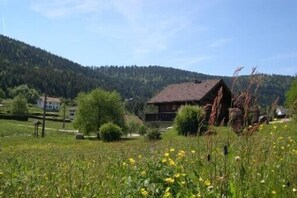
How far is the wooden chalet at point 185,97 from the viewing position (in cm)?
5456

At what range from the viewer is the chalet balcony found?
5796 cm

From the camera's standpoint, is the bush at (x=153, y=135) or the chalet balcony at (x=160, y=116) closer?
the bush at (x=153, y=135)

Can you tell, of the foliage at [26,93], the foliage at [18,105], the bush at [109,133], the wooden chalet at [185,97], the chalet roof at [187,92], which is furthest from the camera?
the foliage at [26,93]

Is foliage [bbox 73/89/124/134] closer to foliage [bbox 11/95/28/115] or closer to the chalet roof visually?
the chalet roof

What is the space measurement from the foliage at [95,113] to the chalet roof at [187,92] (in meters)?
7.92

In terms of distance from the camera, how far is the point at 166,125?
57781 mm

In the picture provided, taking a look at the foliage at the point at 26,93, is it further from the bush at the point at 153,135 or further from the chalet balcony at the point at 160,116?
the bush at the point at 153,135

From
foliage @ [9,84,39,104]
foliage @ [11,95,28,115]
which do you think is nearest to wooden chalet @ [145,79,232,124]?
foliage @ [11,95,28,115]

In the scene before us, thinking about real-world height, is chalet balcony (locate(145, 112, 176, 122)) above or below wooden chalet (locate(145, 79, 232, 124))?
below

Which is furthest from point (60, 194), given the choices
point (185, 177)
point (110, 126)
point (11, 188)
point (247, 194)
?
point (110, 126)

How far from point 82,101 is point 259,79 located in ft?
175

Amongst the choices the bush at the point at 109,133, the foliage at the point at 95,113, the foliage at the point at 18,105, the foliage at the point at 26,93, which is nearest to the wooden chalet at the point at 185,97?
the foliage at the point at 95,113

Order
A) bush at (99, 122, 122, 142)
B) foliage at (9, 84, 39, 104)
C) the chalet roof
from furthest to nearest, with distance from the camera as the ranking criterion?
1. foliage at (9, 84, 39, 104)
2. the chalet roof
3. bush at (99, 122, 122, 142)

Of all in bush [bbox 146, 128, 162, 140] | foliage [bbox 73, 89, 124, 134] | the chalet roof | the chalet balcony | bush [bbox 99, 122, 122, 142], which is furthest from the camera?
the chalet balcony
